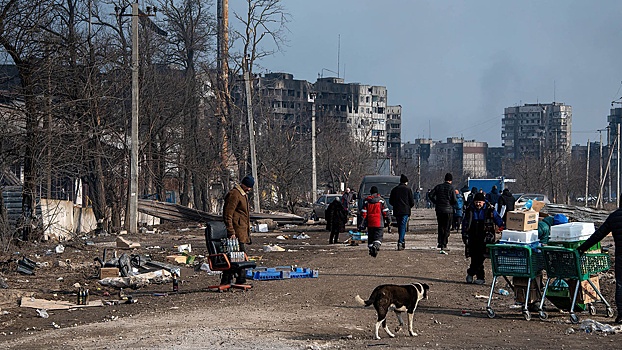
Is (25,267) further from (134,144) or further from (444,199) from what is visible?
(134,144)

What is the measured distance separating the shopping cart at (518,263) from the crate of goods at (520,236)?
5.7 inches

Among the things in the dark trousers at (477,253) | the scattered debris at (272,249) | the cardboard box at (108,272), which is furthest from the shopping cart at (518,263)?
the scattered debris at (272,249)

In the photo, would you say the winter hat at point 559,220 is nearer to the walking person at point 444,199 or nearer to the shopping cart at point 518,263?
the shopping cart at point 518,263

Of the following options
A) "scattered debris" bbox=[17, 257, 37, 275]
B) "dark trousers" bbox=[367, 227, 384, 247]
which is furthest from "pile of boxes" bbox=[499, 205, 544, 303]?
"scattered debris" bbox=[17, 257, 37, 275]

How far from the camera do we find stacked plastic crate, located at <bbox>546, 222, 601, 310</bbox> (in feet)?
40.5

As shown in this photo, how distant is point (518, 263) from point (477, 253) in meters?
3.83

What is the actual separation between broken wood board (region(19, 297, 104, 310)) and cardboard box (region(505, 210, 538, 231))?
6460mm

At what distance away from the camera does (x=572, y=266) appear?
39.3ft

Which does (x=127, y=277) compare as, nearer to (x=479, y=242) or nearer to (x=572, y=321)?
(x=479, y=242)

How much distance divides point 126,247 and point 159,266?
7.06 meters

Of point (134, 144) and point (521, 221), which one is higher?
point (134, 144)

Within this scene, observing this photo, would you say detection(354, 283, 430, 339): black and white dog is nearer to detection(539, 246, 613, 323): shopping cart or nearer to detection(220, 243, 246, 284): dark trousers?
detection(539, 246, 613, 323): shopping cart

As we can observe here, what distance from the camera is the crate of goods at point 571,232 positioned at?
12.3 metres

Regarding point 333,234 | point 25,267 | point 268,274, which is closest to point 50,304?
point 268,274
